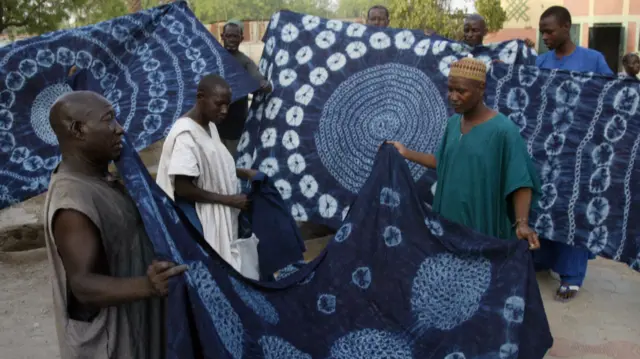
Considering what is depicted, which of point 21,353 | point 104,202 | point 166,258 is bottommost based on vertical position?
point 21,353

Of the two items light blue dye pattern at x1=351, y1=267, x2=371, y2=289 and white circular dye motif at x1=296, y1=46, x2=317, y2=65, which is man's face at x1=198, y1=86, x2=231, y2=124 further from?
white circular dye motif at x1=296, y1=46, x2=317, y2=65

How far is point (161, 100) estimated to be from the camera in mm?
4562

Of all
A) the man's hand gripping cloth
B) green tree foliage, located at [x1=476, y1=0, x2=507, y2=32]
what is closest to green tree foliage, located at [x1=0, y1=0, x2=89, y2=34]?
the man's hand gripping cloth

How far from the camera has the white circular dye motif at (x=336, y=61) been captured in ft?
15.5

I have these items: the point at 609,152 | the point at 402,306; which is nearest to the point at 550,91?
the point at 609,152

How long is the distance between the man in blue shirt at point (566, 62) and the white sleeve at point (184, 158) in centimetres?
278

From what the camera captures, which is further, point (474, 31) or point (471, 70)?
point (474, 31)

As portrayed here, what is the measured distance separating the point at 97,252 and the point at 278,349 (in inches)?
42.9

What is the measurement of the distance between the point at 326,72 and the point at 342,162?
699mm

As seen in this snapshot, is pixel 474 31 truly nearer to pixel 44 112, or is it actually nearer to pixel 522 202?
pixel 522 202

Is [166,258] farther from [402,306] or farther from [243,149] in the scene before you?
[243,149]

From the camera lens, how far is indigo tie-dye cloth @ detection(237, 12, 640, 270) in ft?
12.9

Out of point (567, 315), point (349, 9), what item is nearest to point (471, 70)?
point (567, 315)

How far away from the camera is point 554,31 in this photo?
15.0 feet
